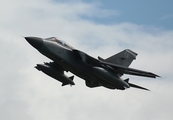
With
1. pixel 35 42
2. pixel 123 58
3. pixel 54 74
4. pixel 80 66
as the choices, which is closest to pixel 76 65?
pixel 80 66

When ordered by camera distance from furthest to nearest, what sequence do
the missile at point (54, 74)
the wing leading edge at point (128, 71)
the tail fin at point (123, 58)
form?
the tail fin at point (123, 58)
the missile at point (54, 74)
the wing leading edge at point (128, 71)

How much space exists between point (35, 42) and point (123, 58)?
442 inches

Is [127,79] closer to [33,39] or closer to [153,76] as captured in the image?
[153,76]

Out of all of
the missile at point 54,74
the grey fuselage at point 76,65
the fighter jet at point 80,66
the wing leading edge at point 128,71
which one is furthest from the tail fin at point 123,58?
the missile at point 54,74

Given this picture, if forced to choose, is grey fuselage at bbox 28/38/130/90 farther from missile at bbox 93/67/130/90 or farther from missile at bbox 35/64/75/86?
missile at bbox 35/64/75/86

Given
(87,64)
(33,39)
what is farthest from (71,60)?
(33,39)

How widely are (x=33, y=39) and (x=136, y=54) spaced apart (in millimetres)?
13348

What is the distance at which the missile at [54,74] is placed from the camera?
46062 mm

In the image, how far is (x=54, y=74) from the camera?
4641 centimetres

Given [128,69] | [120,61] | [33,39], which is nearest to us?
[33,39]

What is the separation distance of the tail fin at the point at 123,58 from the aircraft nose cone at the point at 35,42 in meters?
8.74

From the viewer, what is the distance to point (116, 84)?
44.2m

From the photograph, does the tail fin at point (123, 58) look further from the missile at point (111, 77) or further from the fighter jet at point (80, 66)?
the missile at point (111, 77)

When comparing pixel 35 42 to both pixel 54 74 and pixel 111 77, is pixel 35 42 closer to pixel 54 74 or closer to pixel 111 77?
pixel 54 74
